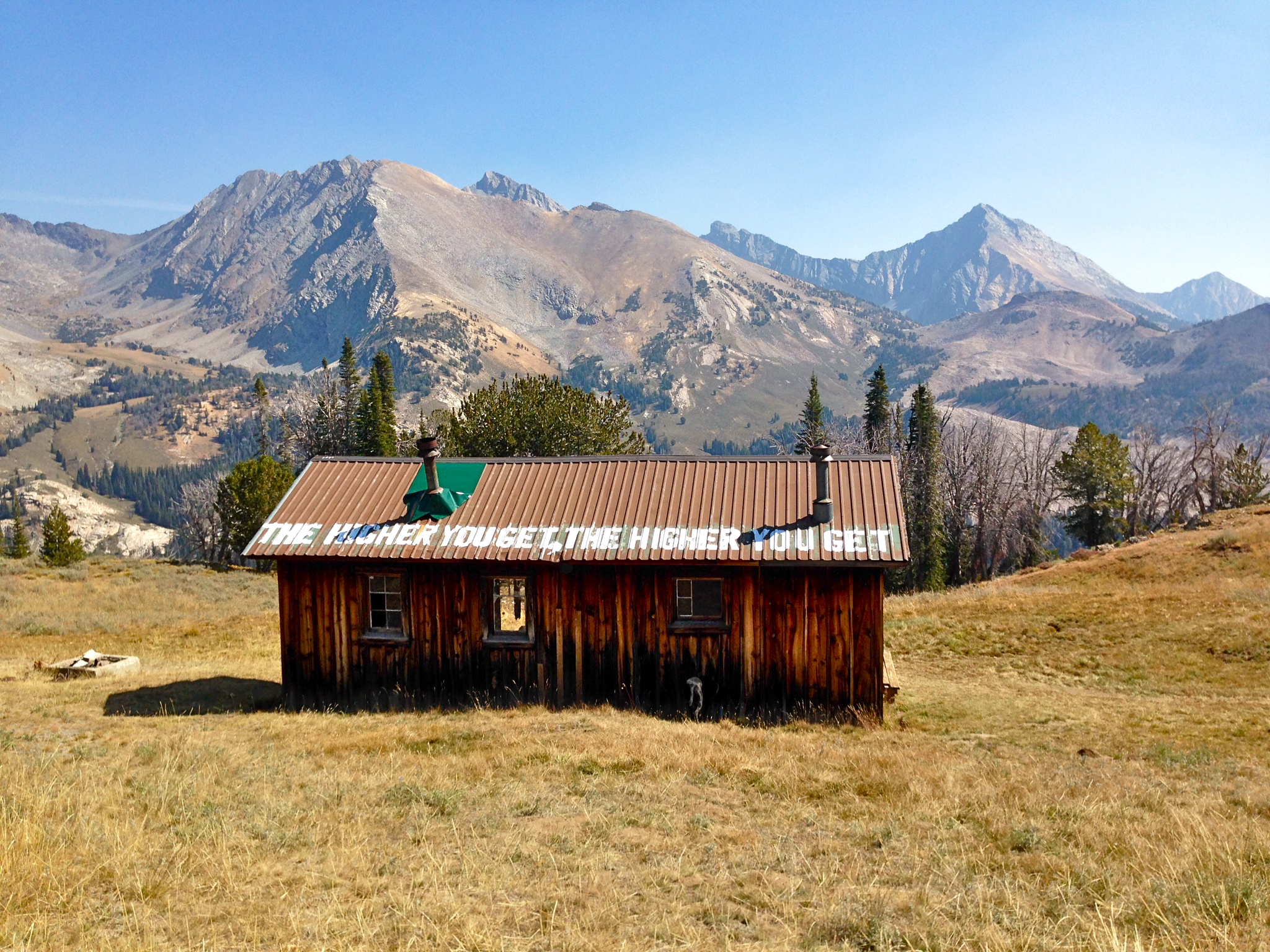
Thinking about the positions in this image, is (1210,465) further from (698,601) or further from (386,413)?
(386,413)

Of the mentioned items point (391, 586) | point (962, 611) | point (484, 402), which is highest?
point (484, 402)

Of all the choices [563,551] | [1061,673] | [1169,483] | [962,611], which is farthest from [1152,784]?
[1169,483]

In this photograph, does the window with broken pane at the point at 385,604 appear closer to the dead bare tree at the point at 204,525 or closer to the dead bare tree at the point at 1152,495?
the dead bare tree at the point at 204,525

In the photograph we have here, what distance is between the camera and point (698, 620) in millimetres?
17078

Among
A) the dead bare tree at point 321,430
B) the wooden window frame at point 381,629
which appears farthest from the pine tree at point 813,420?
the wooden window frame at point 381,629

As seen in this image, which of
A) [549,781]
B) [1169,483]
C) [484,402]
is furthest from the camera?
[1169,483]

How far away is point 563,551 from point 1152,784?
10.5 meters

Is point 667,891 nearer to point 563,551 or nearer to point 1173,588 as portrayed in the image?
point 563,551

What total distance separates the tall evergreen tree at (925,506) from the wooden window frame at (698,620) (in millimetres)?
48454

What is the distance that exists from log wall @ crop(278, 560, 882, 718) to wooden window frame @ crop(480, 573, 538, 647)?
0.18 feet

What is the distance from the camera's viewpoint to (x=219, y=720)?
16.1 metres

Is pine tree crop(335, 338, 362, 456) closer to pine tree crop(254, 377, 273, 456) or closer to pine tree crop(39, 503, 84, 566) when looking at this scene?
pine tree crop(254, 377, 273, 456)

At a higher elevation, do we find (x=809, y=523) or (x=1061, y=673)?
(x=809, y=523)

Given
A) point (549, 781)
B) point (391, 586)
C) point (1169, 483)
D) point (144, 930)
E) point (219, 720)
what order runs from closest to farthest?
point (144, 930) < point (549, 781) < point (219, 720) < point (391, 586) < point (1169, 483)
